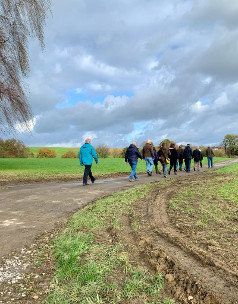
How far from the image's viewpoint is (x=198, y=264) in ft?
12.7

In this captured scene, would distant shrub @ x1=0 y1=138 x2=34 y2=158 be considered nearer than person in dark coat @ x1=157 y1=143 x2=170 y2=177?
No

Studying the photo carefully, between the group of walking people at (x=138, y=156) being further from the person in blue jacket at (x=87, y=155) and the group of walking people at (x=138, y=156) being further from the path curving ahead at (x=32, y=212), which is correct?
the path curving ahead at (x=32, y=212)

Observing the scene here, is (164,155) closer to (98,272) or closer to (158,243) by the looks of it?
(158,243)

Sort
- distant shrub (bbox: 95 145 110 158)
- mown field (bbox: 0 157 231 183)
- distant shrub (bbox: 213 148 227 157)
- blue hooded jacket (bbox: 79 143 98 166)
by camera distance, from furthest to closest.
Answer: distant shrub (bbox: 213 148 227 157) → distant shrub (bbox: 95 145 110 158) → mown field (bbox: 0 157 231 183) → blue hooded jacket (bbox: 79 143 98 166)

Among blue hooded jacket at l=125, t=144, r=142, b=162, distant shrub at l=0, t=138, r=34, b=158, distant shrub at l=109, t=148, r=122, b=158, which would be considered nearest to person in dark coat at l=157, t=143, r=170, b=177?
blue hooded jacket at l=125, t=144, r=142, b=162

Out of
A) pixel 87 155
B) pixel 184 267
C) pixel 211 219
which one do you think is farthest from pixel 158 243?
pixel 87 155

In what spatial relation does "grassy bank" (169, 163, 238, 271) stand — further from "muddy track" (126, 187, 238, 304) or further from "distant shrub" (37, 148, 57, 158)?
"distant shrub" (37, 148, 57, 158)

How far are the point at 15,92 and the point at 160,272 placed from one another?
1755 centimetres

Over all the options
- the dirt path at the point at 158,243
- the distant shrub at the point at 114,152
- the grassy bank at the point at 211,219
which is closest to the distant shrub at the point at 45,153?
the distant shrub at the point at 114,152

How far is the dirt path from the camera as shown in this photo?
3234 mm

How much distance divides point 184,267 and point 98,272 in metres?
1.13

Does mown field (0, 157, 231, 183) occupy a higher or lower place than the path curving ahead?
higher

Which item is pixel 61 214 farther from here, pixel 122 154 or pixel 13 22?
pixel 122 154

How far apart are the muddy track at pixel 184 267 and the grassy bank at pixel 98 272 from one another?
0.68 feet
